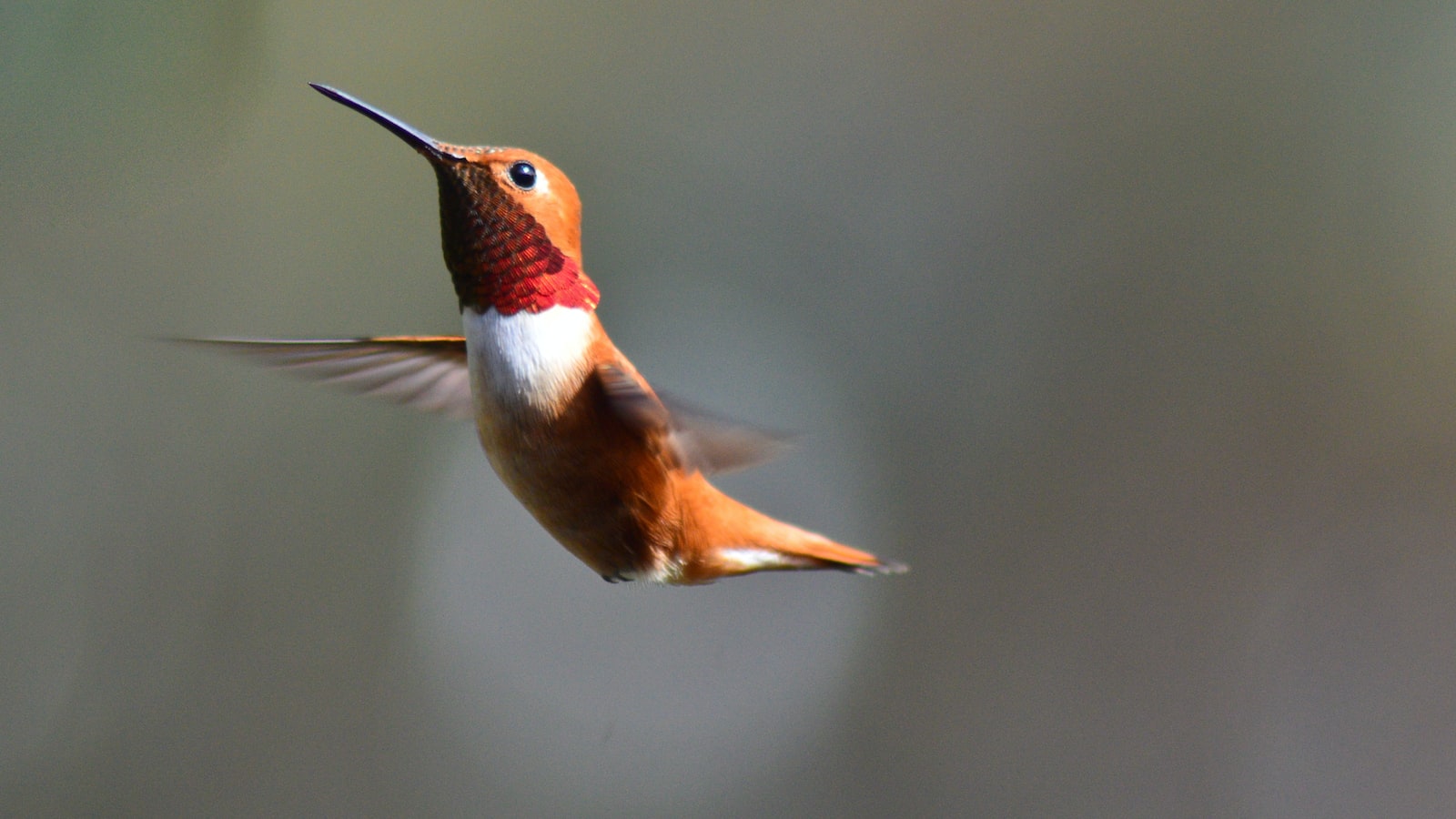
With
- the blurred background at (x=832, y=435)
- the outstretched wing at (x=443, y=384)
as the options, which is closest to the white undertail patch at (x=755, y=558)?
the outstretched wing at (x=443, y=384)

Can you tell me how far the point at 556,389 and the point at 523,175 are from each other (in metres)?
0.08

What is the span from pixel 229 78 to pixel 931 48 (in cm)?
89

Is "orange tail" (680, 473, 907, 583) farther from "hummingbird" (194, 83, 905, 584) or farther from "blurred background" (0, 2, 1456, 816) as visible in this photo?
"blurred background" (0, 2, 1456, 816)

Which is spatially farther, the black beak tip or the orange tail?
the orange tail

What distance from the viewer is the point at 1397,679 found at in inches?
53.7

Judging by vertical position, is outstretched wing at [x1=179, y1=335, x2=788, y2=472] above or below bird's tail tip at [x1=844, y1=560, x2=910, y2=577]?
above

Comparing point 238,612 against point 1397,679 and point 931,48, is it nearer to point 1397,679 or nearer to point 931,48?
point 931,48

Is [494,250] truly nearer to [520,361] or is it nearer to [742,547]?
[520,361]

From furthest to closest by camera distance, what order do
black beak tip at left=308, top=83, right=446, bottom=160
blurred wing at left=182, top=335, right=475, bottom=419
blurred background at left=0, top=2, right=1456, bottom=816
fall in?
blurred background at left=0, top=2, right=1456, bottom=816
blurred wing at left=182, top=335, right=475, bottom=419
black beak tip at left=308, top=83, right=446, bottom=160

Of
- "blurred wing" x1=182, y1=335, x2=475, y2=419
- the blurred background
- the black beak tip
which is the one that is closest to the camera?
the black beak tip

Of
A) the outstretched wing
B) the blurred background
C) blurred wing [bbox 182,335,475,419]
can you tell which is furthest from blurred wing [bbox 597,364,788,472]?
the blurred background

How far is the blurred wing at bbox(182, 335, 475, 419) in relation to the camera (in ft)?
1.54

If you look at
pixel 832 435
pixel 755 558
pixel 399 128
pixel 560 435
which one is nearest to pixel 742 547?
pixel 755 558

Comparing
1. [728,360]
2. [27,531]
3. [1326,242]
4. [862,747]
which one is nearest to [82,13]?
[27,531]
